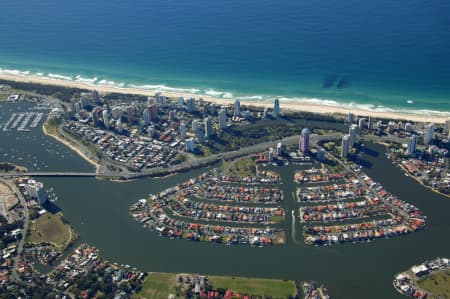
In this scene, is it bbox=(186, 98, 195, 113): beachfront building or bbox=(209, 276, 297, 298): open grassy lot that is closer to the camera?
bbox=(209, 276, 297, 298): open grassy lot

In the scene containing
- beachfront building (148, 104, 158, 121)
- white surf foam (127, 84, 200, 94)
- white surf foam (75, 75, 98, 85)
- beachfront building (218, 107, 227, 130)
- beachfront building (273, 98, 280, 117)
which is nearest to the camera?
beachfront building (218, 107, 227, 130)

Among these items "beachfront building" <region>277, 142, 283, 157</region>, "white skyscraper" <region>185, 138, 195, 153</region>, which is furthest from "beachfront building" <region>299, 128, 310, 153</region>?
"white skyscraper" <region>185, 138, 195, 153</region>

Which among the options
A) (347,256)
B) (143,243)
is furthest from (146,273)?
(347,256)

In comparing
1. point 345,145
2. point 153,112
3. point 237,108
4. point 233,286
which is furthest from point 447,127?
point 153,112

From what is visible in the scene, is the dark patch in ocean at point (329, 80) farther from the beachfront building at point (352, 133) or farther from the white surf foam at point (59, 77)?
the white surf foam at point (59, 77)

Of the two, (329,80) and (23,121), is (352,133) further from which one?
(23,121)

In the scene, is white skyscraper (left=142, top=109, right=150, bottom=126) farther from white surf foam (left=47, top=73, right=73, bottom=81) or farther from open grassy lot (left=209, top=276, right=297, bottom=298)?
open grassy lot (left=209, top=276, right=297, bottom=298)
